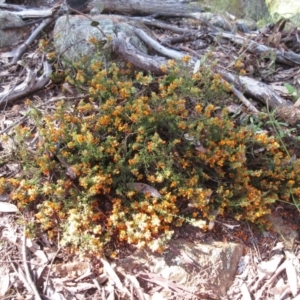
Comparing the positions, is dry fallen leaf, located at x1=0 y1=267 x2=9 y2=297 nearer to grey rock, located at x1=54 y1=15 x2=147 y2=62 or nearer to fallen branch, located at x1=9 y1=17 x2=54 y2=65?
grey rock, located at x1=54 y1=15 x2=147 y2=62

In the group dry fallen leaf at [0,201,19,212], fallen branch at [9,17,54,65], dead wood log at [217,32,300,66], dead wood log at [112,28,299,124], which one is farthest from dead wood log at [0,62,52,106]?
dead wood log at [217,32,300,66]

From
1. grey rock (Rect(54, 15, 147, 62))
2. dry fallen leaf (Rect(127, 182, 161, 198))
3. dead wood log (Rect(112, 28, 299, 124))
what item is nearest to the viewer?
dry fallen leaf (Rect(127, 182, 161, 198))

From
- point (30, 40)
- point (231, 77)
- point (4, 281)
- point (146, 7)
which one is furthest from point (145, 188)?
point (146, 7)

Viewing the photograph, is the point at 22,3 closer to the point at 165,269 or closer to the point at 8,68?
the point at 8,68

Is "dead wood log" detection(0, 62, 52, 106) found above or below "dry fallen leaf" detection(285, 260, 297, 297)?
above

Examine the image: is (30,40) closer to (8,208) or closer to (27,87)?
(27,87)

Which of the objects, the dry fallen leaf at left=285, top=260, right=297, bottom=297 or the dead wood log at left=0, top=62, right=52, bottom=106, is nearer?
the dry fallen leaf at left=285, top=260, right=297, bottom=297

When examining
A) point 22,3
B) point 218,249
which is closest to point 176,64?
point 218,249

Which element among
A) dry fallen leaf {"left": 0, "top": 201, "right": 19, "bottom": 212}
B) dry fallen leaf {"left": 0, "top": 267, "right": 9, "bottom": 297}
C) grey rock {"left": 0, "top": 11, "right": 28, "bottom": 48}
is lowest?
dry fallen leaf {"left": 0, "top": 267, "right": 9, "bottom": 297}
